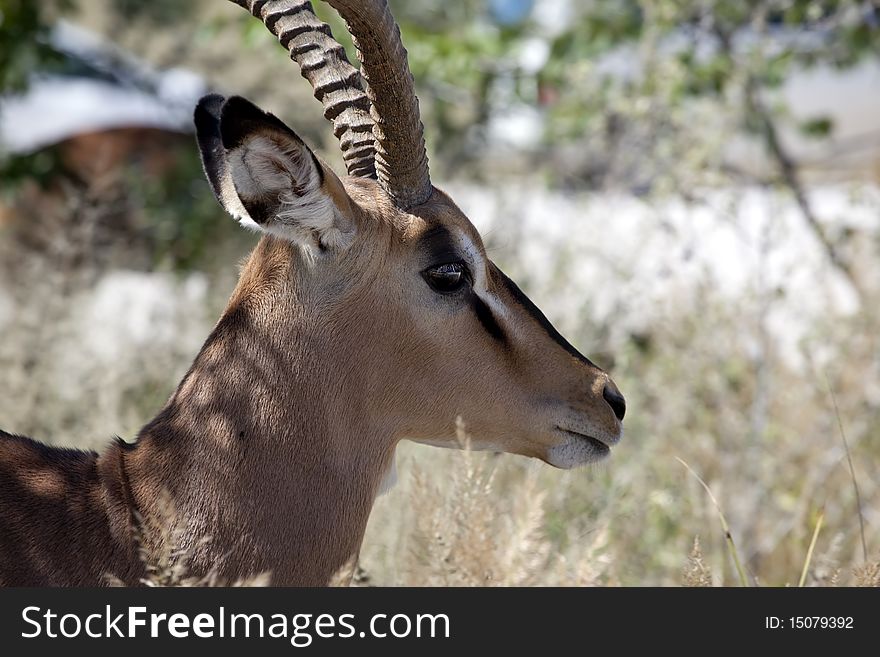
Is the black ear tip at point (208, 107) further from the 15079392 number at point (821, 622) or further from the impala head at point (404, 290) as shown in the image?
the 15079392 number at point (821, 622)

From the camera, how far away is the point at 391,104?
3406mm

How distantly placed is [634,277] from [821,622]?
3874 millimetres

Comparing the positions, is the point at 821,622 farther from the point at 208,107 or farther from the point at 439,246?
the point at 208,107

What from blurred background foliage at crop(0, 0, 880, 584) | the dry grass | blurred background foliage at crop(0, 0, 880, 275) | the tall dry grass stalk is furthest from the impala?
blurred background foliage at crop(0, 0, 880, 275)

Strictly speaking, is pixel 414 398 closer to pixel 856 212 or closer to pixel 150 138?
pixel 856 212

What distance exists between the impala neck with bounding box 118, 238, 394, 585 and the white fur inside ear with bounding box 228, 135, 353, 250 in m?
0.16

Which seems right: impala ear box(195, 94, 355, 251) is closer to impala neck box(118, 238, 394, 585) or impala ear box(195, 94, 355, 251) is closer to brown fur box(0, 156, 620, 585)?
brown fur box(0, 156, 620, 585)

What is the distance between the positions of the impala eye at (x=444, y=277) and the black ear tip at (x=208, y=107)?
0.81 meters

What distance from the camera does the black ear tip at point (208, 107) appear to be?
3375 millimetres

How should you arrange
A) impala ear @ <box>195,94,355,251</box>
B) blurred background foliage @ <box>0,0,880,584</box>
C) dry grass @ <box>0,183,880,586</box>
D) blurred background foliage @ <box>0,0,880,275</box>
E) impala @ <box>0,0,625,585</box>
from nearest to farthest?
impala ear @ <box>195,94,355,251</box>
impala @ <box>0,0,625,585</box>
dry grass @ <box>0,183,880,586</box>
blurred background foliage @ <box>0,0,880,584</box>
blurred background foliage @ <box>0,0,880,275</box>

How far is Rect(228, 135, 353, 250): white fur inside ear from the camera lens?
2988 mm

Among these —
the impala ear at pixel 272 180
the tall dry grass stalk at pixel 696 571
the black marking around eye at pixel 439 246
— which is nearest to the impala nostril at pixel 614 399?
the tall dry grass stalk at pixel 696 571

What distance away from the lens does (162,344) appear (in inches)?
305

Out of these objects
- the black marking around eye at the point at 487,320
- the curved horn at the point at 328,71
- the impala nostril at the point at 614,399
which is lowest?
the impala nostril at the point at 614,399
